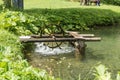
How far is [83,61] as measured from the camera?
593 inches

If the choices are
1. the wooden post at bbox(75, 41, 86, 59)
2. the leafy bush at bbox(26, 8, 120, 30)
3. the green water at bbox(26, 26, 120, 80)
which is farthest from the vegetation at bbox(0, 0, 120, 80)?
the wooden post at bbox(75, 41, 86, 59)

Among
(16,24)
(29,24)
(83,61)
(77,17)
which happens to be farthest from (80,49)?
(77,17)

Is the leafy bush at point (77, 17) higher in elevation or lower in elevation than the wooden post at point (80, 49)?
lower

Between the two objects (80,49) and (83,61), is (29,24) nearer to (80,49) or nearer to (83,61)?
(80,49)

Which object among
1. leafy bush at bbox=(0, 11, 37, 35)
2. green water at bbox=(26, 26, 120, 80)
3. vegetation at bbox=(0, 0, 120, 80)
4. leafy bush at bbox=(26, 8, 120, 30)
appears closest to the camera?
vegetation at bbox=(0, 0, 120, 80)

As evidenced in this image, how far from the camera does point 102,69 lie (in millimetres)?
3527

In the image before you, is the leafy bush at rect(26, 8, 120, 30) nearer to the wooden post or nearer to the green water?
the green water

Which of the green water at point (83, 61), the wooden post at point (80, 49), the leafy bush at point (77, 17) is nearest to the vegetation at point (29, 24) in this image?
the leafy bush at point (77, 17)

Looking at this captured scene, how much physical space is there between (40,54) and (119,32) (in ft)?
32.6

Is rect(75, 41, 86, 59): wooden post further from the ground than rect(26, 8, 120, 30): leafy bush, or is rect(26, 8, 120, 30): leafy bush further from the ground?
rect(75, 41, 86, 59): wooden post

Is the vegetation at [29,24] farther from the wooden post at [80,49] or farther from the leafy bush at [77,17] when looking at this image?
the wooden post at [80,49]

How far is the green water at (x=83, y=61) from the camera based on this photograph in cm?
1276

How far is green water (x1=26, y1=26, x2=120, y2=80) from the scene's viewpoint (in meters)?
12.8

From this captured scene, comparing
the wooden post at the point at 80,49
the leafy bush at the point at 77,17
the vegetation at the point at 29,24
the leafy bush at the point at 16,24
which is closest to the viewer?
the vegetation at the point at 29,24
